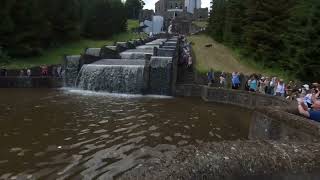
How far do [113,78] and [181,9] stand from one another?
13664 centimetres

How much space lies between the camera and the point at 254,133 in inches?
607

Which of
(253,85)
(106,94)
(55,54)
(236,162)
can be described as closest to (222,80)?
(253,85)

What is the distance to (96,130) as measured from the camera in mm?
17109

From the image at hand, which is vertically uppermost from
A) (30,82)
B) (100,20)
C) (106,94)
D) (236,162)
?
(100,20)

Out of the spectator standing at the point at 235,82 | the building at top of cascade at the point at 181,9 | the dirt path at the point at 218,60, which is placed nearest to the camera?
the spectator standing at the point at 235,82

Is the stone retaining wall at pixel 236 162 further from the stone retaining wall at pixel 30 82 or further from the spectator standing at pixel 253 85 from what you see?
the stone retaining wall at pixel 30 82

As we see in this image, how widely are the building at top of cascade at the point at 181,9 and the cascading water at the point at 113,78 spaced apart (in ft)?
374

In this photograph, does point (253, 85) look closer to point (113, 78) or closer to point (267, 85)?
point (267, 85)

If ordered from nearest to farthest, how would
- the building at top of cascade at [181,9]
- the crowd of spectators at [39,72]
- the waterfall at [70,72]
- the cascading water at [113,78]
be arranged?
the cascading water at [113,78], the crowd of spectators at [39,72], the waterfall at [70,72], the building at top of cascade at [181,9]

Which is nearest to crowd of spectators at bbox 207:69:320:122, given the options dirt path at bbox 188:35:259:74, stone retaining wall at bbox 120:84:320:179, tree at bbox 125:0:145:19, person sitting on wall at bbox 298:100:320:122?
dirt path at bbox 188:35:259:74

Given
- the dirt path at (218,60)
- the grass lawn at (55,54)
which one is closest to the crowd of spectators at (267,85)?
the dirt path at (218,60)

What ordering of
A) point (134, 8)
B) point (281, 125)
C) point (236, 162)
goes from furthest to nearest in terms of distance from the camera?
point (134, 8)
point (281, 125)
point (236, 162)

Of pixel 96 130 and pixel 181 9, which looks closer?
pixel 96 130

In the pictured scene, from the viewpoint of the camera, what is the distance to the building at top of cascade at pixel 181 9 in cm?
15288
